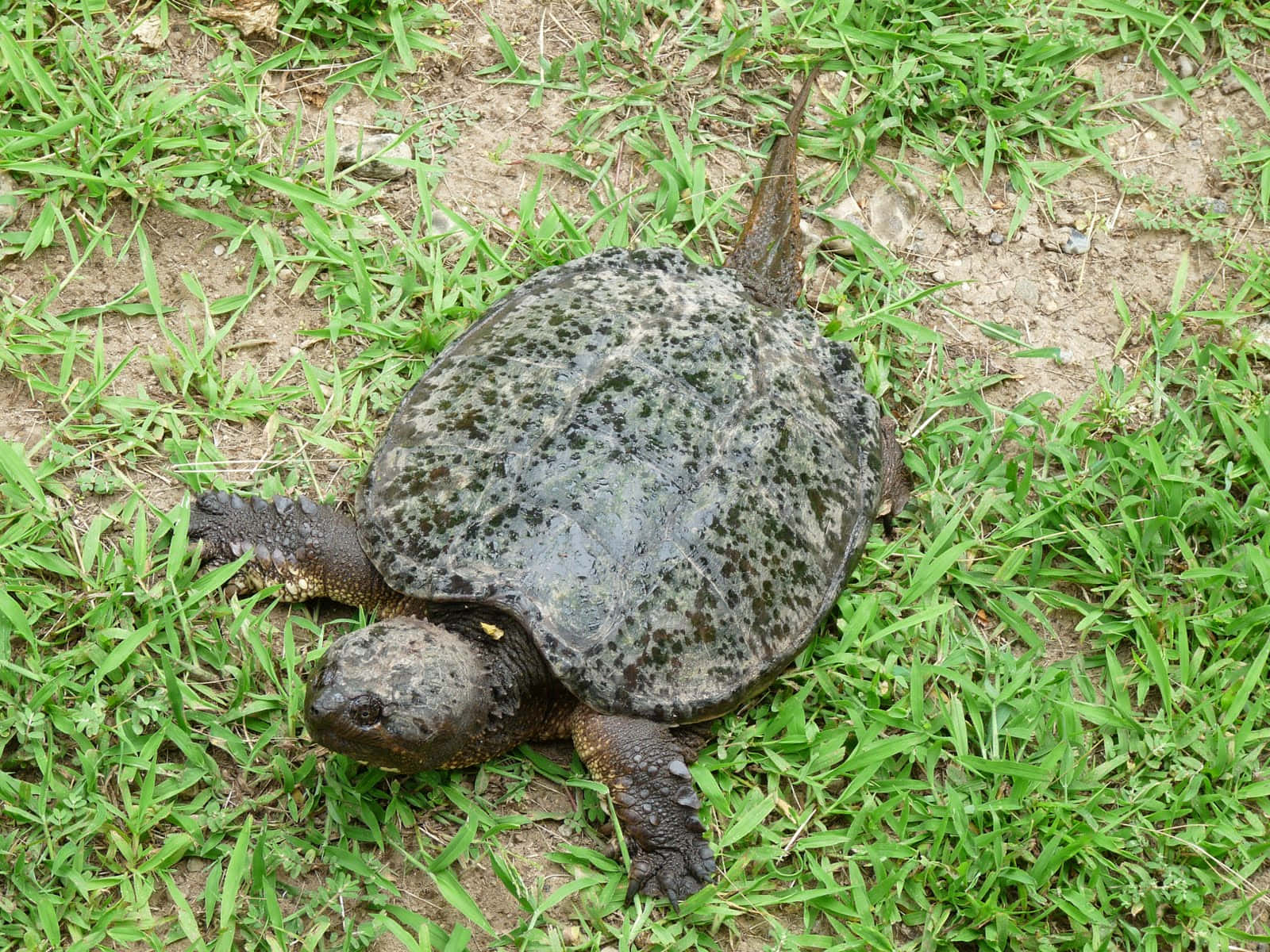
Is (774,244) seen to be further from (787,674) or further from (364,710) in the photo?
(364,710)

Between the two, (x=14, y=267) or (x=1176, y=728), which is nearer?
(x=1176, y=728)

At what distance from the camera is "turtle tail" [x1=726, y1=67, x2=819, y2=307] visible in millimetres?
4273

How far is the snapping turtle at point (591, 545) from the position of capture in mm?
3236

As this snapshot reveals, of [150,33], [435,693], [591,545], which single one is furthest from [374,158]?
[435,693]

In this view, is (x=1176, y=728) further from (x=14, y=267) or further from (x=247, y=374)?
(x=14, y=267)

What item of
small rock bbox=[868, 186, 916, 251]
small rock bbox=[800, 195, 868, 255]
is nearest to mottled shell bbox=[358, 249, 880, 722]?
small rock bbox=[800, 195, 868, 255]

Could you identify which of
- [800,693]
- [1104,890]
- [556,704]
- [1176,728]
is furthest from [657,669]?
[1176,728]

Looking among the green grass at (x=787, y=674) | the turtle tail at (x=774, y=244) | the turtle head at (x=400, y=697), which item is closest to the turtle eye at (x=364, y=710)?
the turtle head at (x=400, y=697)

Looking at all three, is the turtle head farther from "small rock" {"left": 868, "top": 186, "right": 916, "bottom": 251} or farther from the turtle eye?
"small rock" {"left": 868, "top": 186, "right": 916, "bottom": 251}

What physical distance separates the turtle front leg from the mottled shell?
0.09 metres

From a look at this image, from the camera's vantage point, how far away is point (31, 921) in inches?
118

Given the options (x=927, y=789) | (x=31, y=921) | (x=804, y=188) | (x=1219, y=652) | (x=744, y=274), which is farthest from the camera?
(x=804, y=188)

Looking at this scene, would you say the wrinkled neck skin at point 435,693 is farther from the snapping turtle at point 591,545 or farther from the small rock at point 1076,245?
the small rock at point 1076,245

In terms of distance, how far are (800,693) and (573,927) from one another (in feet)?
3.38
